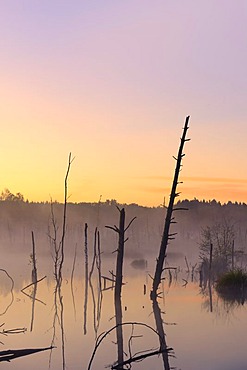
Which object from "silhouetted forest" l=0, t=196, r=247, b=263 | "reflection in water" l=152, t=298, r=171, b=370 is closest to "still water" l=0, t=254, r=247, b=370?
A: "reflection in water" l=152, t=298, r=171, b=370

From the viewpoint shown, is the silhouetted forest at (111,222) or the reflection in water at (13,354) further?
the silhouetted forest at (111,222)

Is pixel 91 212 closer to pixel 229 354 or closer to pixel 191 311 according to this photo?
pixel 191 311

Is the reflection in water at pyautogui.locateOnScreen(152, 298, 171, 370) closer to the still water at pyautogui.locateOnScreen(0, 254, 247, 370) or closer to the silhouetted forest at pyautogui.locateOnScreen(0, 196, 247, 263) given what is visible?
the still water at pyautogui.locateOnScreen(0, 254, 247, 370)

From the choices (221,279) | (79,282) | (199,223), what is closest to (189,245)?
(199,223)

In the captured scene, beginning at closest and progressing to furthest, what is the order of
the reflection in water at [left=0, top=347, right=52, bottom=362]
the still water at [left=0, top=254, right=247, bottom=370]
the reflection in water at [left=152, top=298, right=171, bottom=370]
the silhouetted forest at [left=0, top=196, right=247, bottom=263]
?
the reflection in water at [left=0, top=347, right=52, bottom=362], the reflection in water at [left=152, top=298, right=171, bottom=370], the still water at [left=0, top=254, right=247, bottom=370], the silhouetted forest at [left=0, top=196, right=247, bottom=263]

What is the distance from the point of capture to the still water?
34.9 feet

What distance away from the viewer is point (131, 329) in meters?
14.6

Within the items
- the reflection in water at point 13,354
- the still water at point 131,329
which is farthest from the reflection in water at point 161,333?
the reflection in water at point 13,354

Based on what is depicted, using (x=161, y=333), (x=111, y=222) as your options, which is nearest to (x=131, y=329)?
(x=161, y=333)

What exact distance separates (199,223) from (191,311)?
3709 inches

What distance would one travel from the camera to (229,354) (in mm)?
11391

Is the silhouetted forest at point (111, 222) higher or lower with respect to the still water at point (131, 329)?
higher

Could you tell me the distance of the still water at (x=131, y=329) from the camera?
34.9ft

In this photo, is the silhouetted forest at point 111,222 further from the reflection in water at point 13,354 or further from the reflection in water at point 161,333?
the reflection in water at point 13,354
